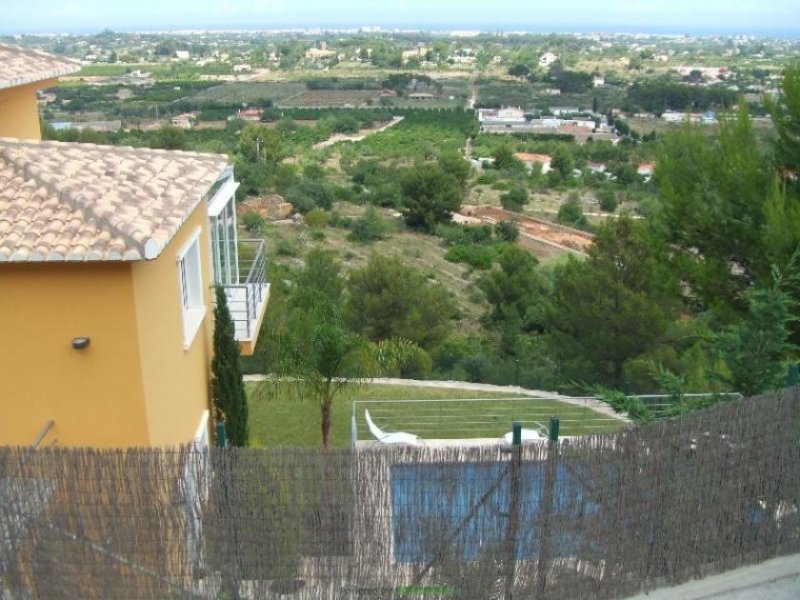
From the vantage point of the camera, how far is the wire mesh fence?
5285 millimetres

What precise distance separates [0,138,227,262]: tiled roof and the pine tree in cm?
154

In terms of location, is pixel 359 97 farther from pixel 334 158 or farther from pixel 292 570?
pixel 292 570

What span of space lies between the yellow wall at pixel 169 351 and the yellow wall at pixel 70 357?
0.13 metres

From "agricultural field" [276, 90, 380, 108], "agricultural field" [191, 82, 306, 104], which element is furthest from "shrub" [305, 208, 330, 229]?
"agricultural field" [191, 82, 306, 104]

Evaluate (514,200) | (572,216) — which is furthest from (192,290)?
(514,200)

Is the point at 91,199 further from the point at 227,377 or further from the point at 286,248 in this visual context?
the point at 286,248

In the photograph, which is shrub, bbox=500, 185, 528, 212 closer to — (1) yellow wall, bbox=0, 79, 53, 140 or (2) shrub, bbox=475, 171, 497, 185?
(2) shrub, bbox=475, 171, 497, 185

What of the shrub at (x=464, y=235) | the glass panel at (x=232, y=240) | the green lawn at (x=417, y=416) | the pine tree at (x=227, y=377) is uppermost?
the glass panel at (x=232, y=240)

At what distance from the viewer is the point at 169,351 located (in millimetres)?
7309

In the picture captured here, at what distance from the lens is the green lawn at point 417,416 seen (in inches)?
483

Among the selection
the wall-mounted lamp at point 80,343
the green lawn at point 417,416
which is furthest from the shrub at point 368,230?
the wall-mounted lamp at point 80,343

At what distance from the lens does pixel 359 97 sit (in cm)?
11944

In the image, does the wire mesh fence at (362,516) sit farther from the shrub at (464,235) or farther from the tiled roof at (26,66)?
the shrub at (464,235)

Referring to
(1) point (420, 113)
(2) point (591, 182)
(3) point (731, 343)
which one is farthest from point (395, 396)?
(1) point (420, 113)
